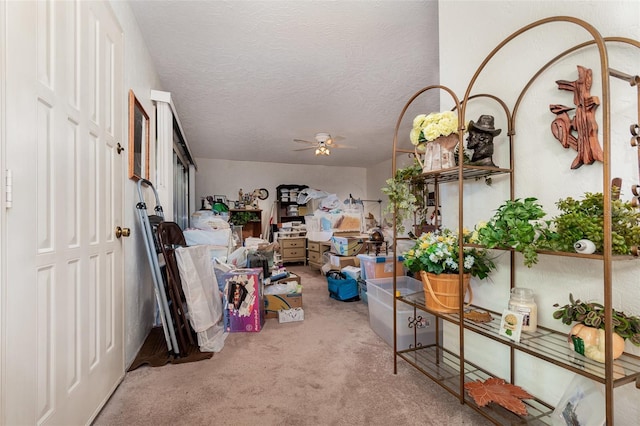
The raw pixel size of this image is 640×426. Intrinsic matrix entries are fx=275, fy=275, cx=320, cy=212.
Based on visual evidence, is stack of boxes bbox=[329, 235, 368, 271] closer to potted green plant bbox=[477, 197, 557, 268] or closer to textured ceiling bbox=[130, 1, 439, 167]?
textured ceiling bbox=[130, 1, 439, 167]

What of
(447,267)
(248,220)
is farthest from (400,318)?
(248,220)

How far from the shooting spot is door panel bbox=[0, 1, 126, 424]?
0.87 metres

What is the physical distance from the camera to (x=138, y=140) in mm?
2010

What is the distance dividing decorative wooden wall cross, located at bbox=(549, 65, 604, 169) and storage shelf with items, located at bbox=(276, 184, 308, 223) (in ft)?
18.1

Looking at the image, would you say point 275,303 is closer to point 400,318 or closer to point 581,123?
point 400,318

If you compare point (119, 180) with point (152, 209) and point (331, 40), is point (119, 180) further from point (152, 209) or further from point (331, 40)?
point (331, 40)

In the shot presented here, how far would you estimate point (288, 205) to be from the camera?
6.54 meters

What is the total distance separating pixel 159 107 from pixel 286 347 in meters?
2.44

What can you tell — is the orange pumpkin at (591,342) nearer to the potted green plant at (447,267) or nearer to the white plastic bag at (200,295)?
the potted green plant at (447,267)

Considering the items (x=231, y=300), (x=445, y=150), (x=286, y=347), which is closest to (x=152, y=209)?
(x=231, y=300)

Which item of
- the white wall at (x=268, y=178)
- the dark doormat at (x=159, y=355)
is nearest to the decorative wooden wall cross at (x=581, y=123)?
the dark doormat at (x=159, y=355)

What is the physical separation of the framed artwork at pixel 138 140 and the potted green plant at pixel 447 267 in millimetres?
1906

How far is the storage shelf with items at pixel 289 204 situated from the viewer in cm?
638

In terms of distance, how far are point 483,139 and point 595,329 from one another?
2.80 feet
